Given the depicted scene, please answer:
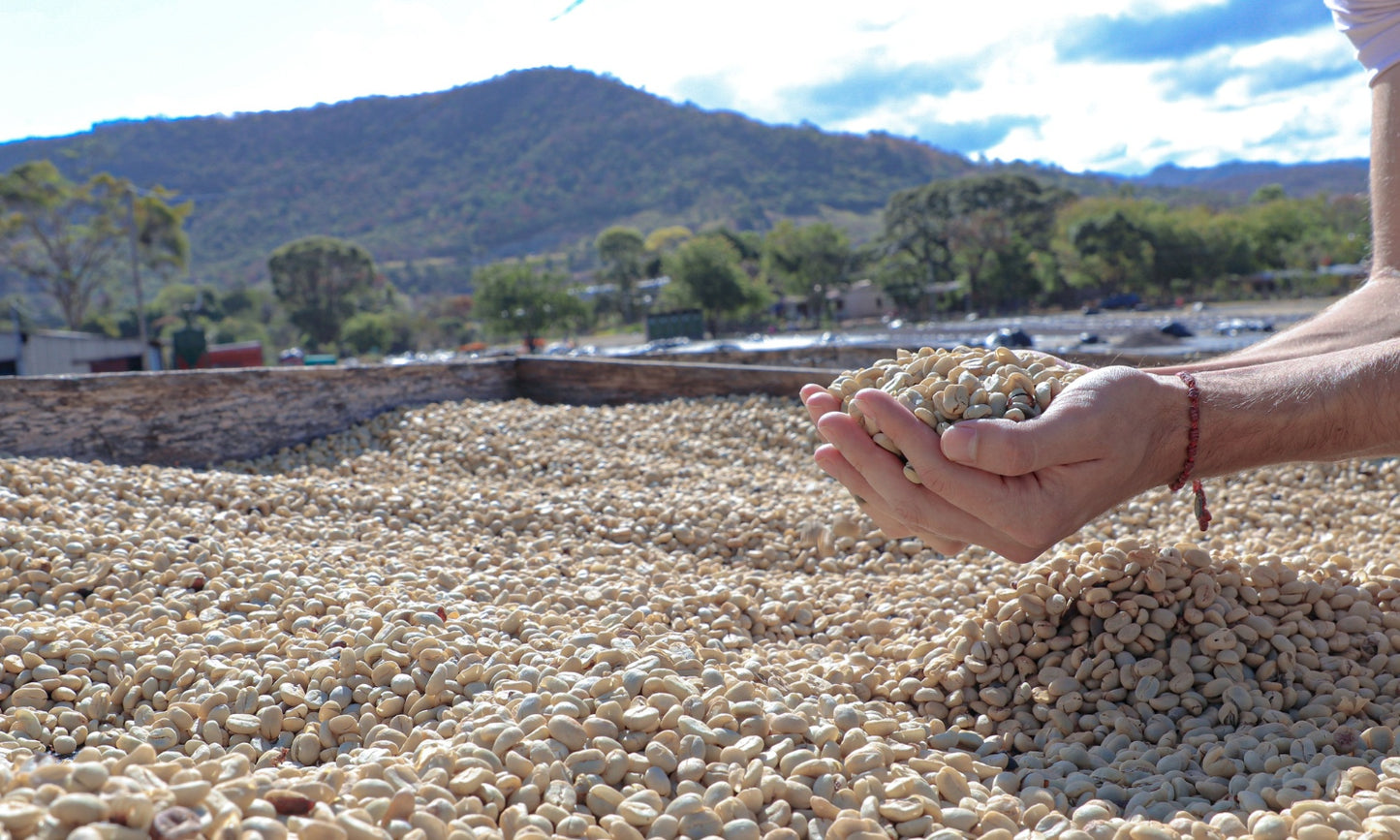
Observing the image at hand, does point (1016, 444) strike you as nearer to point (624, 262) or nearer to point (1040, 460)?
point (1040, 460)

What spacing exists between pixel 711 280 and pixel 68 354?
94.6 feet

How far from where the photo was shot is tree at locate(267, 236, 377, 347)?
59.8 meters

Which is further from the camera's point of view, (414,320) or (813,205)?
(813,205)

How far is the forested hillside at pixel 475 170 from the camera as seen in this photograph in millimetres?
89312

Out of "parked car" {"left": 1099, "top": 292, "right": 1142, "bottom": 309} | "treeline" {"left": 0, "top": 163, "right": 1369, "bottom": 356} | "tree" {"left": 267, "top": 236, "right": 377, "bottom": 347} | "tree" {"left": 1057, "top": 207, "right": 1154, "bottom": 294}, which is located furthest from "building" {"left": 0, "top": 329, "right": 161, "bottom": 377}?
"tree" {"left": 1057, "top": 207, "right": 1154, "bottom": 294}

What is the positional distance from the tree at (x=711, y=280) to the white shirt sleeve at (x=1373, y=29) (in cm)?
4131

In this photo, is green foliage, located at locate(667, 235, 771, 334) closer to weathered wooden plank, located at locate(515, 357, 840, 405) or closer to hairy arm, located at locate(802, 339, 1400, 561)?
weathered wooden plank, located at locate(515, 357, 840, 405)

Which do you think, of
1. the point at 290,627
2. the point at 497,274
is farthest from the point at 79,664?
the point at 497,274

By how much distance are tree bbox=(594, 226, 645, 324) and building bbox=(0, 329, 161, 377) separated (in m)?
43.1

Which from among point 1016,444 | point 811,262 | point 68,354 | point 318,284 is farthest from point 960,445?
point 318,284

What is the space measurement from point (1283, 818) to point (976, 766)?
46cm

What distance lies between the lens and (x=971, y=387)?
1746 mm

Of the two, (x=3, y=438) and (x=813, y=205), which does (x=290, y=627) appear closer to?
(x=3, y=438)

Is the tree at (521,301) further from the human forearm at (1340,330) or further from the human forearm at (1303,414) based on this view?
the human forearm at (1303,414)
